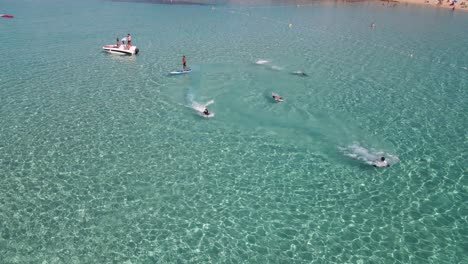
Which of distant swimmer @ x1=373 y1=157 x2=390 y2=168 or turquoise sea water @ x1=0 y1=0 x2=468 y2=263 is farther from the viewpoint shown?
distant swimmer @ x1=373 y1=157 x2=390 y2=168

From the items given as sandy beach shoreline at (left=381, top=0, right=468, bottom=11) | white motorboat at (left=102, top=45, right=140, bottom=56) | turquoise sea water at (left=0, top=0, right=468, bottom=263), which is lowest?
turquoise sea water at (left=0, top=0, right=468, bottom=263)

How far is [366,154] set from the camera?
2589 cm

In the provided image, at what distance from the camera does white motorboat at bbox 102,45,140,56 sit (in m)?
48.4

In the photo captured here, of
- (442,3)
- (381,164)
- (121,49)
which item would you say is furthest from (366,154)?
(442,3)

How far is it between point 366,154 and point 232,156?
32.3 ft

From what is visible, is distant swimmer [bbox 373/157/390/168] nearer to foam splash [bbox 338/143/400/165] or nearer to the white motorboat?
foam splash [bbox 338/143/400/165]

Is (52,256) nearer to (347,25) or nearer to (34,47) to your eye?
(34,47)

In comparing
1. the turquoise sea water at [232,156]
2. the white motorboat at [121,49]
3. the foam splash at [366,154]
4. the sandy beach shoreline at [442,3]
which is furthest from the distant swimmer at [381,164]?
the sandy beach shoreline at [442,3]

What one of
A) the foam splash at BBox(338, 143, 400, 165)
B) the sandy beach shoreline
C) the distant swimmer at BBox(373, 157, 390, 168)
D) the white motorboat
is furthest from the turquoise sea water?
the sandy beach shoreline

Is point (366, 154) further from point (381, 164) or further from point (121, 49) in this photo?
point (121, 49)

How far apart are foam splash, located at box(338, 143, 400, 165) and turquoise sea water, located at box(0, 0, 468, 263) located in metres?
0.18

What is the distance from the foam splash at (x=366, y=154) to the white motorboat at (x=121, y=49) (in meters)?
33.3

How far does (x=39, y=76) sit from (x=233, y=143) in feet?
86.5

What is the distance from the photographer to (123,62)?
46.4 m
